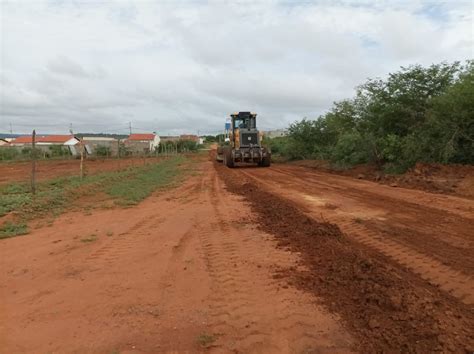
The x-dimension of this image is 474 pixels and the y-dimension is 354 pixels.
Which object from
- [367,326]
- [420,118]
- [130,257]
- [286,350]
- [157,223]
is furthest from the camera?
[420,118]

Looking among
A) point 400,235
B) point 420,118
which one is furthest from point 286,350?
point 420,118

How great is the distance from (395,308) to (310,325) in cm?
84

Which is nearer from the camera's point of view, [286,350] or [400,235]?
[286,350]

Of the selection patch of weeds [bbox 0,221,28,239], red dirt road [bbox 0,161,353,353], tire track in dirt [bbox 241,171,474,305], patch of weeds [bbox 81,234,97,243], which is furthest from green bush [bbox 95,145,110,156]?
tire track in dirt [bbox 241,171,474,305]

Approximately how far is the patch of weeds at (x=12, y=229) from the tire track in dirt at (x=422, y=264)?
19.5 ft

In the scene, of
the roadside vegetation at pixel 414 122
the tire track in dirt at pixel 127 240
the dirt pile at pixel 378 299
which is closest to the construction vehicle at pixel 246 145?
the roadside vegetation at pixel 414 122

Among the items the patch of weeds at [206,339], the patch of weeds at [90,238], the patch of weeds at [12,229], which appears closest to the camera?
the patch of weeds at [206,339]

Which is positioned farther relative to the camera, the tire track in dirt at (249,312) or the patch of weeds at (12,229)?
the patch of weeds at (12,229)

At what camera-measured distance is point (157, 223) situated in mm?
8547

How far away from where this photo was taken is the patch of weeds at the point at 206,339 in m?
3.62

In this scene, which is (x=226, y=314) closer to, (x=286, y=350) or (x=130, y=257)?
(x=286, y=350)

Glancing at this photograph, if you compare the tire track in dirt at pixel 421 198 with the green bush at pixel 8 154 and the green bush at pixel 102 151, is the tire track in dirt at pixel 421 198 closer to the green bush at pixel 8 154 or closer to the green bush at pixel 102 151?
the green bush at pixel 102 151

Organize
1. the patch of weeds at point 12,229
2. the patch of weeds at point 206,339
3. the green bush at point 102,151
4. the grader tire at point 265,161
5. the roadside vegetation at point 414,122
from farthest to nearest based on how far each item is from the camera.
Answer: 1. the green bush at point 102,151
2. the grader tire at point 265,161
3. the roadside vegetation at point 414,122
4. the patch of weeds at point 12,229
5. the patch of weeds at point 206,339

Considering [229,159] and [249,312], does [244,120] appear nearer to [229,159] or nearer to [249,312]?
[229,159]
